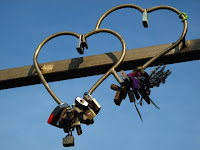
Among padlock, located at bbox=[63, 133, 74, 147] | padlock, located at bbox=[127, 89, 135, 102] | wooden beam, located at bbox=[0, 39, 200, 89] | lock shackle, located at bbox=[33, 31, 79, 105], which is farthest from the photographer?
wooden beam, located at bbox=[0, 39, 200, 89]

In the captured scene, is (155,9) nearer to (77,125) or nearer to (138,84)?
(138,84)

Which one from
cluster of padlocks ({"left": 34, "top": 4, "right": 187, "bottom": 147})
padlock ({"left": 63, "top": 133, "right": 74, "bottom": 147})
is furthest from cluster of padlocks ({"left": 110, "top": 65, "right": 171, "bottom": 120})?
padlock ({"left": 63, "top": 133, "right": 74, "bottom": 147})

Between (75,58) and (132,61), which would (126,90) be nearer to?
(132,61)

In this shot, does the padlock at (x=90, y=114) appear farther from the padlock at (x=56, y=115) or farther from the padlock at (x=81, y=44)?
the padlock at (x=81, y=44)

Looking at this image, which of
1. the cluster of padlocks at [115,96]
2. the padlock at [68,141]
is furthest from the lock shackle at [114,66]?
the padlock at [68,141]

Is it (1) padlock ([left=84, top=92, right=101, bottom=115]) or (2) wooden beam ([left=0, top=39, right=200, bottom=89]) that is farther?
(2) wooden beam ([left=0, top=39, right=200, bottom=89])

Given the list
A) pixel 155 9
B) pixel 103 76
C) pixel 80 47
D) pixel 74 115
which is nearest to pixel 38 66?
pixel 80 47

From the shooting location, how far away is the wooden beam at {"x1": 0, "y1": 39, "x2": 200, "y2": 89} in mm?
3215

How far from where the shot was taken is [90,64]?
3.34 meters

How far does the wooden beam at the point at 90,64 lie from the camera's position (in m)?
3.21

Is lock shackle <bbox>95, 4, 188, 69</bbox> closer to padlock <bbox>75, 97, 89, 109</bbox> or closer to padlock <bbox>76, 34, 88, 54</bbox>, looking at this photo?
padlock <bbox>76, 34, 88, 54</bbox>

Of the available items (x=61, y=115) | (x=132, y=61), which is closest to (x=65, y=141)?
(x=61, y=115)

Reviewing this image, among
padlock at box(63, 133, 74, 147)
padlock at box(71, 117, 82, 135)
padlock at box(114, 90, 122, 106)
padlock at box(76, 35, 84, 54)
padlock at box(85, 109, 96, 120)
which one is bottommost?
padlock at box(63, 133, 74, 147)

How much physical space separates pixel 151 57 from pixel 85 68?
1.41 ft
